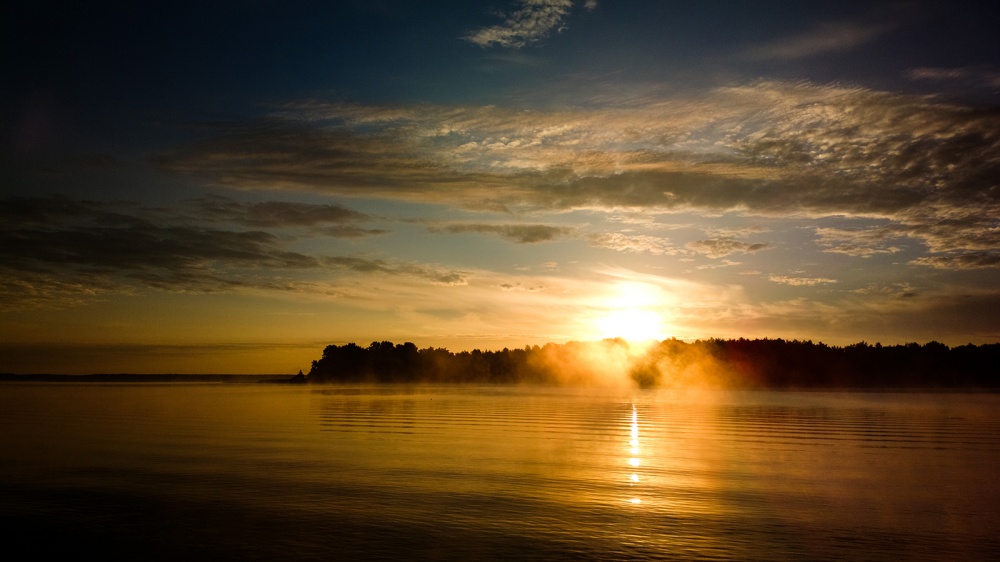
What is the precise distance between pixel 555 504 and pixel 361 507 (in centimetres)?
477

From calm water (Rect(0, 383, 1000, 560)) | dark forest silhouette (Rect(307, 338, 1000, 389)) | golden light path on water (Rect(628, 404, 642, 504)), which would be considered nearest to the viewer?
calm water (Rect(0, 383, 1000, 560))

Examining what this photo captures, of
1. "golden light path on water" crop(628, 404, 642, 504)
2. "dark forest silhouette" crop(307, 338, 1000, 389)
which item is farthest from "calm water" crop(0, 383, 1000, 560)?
"dark forest silhouette" crop(307, 338, 1000, 389)

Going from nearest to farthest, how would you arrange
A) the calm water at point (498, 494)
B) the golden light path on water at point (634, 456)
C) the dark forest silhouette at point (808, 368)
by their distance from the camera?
the calm water at point (498, 494) < the golden light path on water at point (634, 456) < the dark forest silhouette at point (808, 368)

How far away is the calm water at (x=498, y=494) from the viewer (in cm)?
1403

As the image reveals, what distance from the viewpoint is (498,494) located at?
63.3 ft

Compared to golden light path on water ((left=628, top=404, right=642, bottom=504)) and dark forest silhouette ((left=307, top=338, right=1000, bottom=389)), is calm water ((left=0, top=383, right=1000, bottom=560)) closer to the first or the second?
golden light path on water ((left=628, top=404, right=642, bottom=504))

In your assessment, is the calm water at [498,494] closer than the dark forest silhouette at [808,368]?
Yes

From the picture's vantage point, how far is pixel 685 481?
2142 centimetres

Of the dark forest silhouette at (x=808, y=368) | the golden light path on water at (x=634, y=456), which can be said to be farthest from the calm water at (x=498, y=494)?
the dark forest silhouette at (x=808, y=368)

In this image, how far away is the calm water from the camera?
46.0 feet

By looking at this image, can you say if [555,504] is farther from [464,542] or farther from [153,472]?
[153,472]

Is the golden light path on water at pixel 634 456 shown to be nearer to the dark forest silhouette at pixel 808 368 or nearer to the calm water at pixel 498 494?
the calm water at pixel 498 494

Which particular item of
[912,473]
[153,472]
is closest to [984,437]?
[912,473]

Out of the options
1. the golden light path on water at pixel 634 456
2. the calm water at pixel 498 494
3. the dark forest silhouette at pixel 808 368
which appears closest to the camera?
the calm water at pixel 498 494
